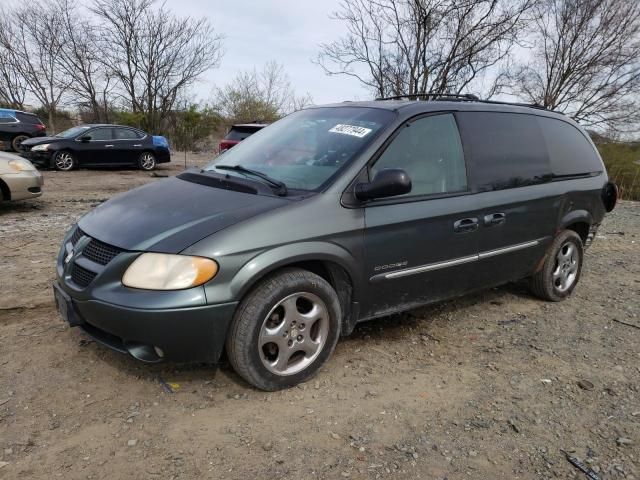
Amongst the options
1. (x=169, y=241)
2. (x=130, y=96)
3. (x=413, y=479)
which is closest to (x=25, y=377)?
(x=169, y=241)

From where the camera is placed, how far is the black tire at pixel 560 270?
14.4ft

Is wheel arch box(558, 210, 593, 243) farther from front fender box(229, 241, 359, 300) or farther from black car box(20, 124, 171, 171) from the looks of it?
black car box(20, 124, 171, 171)

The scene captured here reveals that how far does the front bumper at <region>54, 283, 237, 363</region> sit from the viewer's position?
2.46m

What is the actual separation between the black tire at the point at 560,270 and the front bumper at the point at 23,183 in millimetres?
7020

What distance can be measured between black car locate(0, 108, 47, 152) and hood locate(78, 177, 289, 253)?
16903 mm

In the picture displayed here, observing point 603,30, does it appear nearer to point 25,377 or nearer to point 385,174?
point 385,174

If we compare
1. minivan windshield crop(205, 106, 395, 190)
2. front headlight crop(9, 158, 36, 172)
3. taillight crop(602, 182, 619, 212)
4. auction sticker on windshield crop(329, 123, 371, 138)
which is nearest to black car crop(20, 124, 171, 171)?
front headlight crop(9, 158, 36, 172)

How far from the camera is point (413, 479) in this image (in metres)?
2.21

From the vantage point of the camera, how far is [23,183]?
7.39 metres

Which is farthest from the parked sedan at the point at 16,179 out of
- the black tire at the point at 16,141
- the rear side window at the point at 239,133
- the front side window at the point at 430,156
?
the black tire at the point at 16,141

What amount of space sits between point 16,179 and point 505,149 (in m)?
6.84

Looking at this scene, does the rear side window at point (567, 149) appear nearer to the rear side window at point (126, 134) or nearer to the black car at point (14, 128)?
the rear side window at point (126, 134)

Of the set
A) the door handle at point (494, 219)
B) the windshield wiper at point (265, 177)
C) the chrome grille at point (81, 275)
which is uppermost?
the windshield wiper at point (265, 177)

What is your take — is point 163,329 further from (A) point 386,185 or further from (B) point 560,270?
(B) point 560,270
